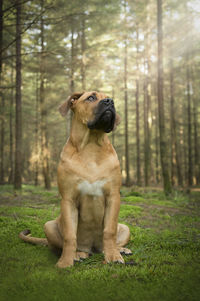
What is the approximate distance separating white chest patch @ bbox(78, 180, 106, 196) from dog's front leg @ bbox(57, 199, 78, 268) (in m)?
0.22

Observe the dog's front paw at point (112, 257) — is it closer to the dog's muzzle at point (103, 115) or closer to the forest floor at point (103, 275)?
the forest floor at point (103, 275)

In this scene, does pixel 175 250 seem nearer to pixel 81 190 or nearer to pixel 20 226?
pixel 81 190

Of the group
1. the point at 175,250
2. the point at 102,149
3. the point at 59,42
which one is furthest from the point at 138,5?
the point at 175,250

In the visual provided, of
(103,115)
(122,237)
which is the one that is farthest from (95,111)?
(122,237)

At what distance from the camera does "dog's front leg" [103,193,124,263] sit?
288cm

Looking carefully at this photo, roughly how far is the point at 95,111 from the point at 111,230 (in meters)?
1.55

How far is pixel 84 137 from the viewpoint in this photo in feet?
10.8

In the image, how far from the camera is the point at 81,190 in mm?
2979

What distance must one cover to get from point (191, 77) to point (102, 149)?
18854 millimetres

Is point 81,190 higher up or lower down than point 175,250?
higher up

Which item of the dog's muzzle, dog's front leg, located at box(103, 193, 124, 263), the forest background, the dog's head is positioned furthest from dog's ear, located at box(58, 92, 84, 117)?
the forest background

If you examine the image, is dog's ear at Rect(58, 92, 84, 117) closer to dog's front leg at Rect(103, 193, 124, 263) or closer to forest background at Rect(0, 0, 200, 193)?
dog's front leg at Rect(103, 193, 124, 263)

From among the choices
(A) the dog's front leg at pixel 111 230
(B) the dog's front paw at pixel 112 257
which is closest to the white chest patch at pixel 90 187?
(A) the dog's front leg at pixel 111 230

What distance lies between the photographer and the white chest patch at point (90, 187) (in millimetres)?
2967
